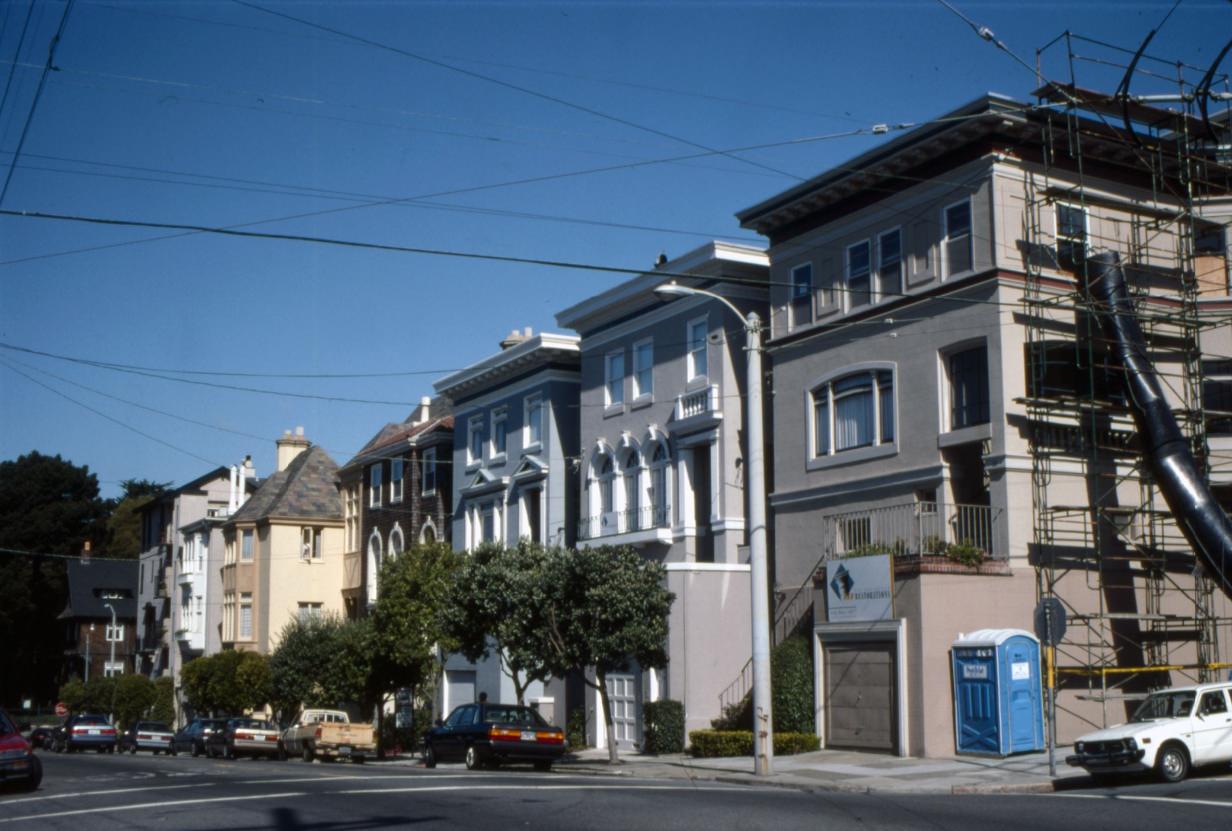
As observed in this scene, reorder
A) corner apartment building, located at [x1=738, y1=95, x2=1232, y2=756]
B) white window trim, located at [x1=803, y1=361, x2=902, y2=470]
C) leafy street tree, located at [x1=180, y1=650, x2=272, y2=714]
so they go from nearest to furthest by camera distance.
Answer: corner apartment building, located at [x1=738, y1=95, x2=1232, y2=756], white window trim, located at [x1=803, y1=361, x2=902, y2=470], leafy street tree, located at [x1=180, y1=650, x2=272, y2=714]

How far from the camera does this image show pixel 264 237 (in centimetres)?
1850

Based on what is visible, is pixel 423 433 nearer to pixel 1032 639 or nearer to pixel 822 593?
pixel 822 593

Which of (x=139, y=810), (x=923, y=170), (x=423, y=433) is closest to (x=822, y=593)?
(x=923, y=170)

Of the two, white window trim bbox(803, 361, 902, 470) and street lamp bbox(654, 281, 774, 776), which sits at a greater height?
white window trim bbox(803, 361, 902, 470)

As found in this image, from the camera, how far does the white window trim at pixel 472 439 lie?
166 feet

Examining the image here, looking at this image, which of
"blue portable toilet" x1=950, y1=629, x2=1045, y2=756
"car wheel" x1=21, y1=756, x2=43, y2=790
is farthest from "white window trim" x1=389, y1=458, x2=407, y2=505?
"car wheel" x1=21, y1=756, x2=43, y2=790

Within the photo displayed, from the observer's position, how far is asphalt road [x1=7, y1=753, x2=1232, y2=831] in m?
15.9

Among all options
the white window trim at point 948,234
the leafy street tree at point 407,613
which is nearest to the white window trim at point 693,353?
the white window trim at point 948,234

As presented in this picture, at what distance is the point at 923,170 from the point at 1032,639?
36.7ft

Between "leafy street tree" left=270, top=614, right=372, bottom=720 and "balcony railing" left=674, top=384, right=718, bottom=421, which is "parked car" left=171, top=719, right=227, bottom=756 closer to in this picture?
A: "leafy street tree" left=270, top=614, right=372, bottom=720

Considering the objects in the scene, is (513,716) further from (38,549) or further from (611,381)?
(38,549)

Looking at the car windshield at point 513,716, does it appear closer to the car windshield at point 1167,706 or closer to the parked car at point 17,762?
the parked car at point 17,762

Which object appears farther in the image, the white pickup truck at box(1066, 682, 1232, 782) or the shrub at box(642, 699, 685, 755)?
the shrub at box(642, 699, 685, 755)

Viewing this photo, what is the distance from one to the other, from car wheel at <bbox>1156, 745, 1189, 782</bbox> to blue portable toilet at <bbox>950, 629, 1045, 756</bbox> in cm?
498
